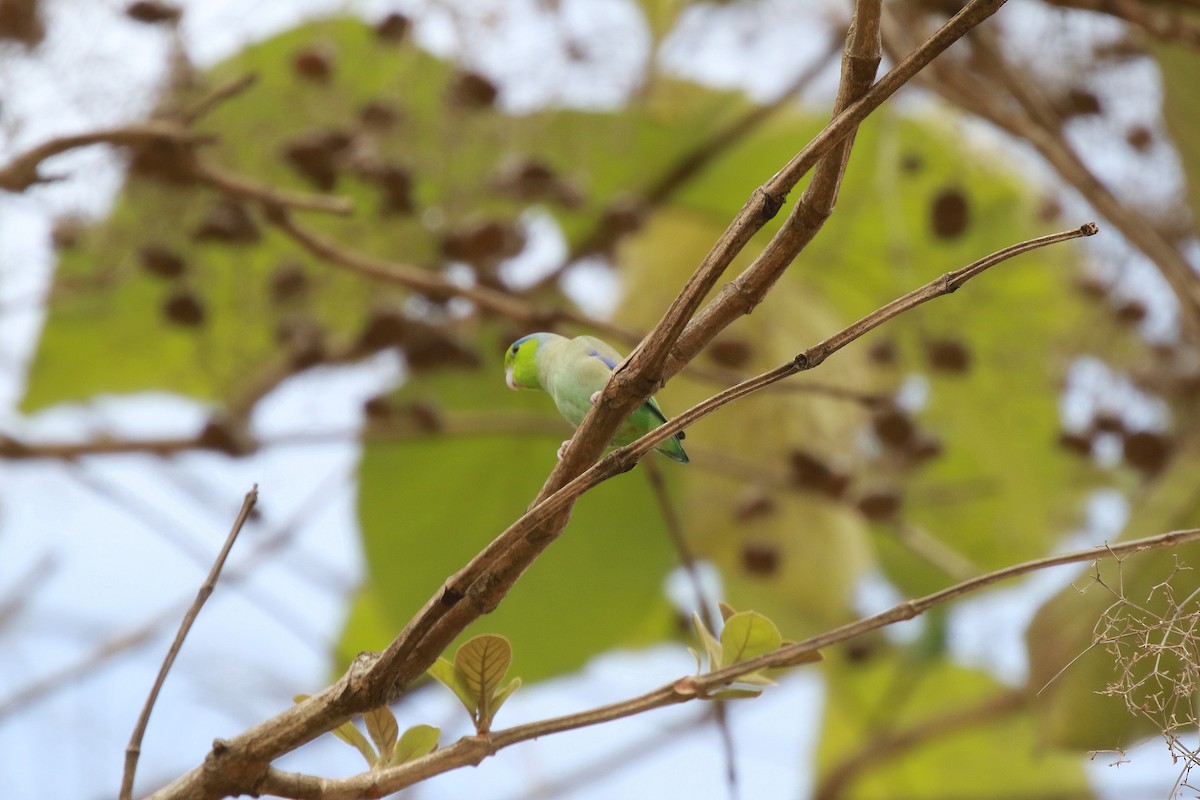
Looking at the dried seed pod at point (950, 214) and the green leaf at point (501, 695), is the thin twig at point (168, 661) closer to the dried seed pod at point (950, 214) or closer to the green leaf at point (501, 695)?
the green leaf at point (501, 695)

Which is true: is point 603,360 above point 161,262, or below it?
below

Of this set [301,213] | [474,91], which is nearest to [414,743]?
[474,91]

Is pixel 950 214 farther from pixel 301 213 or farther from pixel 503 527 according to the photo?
pixel 301 213

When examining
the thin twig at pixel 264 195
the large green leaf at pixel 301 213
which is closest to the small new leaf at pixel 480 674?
the thin twig at pixel 264 195

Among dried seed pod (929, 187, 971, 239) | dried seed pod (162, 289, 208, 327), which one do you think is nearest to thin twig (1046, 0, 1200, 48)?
dried seed pod (929, 187, 971, 239)

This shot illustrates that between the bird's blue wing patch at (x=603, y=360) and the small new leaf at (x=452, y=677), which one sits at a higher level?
the bird's blue wing patch at (x=603, y=360)

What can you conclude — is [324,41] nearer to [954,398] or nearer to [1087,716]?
[954,398]

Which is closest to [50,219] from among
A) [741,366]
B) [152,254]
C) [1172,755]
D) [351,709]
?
[152,254]
